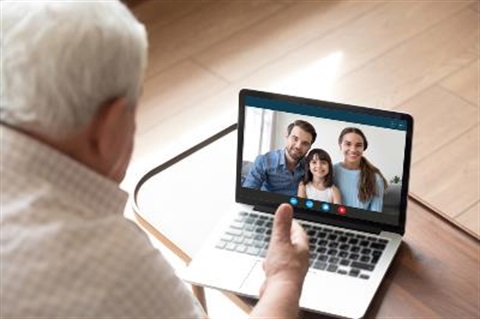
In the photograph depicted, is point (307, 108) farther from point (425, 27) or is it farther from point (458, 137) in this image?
point (425, 27)

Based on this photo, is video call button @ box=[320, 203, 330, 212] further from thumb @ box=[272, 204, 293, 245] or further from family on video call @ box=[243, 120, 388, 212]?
thumb @ box=[272, 204, 293, 245]

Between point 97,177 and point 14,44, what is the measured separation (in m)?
0.16

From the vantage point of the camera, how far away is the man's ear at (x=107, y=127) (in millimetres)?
841

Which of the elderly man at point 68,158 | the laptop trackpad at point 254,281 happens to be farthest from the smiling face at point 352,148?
the elderly man at point 68,158

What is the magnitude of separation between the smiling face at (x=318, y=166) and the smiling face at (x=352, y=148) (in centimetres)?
3

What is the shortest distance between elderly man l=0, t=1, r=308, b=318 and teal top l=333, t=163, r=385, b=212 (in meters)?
0.48

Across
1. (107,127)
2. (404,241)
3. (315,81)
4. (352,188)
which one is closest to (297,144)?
(352,188)

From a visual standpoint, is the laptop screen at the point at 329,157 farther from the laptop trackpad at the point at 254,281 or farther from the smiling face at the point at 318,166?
the laptop trackpad at the point at 254,281

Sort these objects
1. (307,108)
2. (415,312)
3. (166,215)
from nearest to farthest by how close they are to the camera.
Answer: (415,312) < (307,108) < (166,215)

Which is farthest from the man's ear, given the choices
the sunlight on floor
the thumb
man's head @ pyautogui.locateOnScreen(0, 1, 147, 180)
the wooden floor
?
the sunlight on floor

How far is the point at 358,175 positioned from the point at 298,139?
107mm

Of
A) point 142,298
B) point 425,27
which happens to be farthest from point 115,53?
point 425,27

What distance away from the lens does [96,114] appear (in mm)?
839

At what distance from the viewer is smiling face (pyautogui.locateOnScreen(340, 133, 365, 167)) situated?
1.27 m
